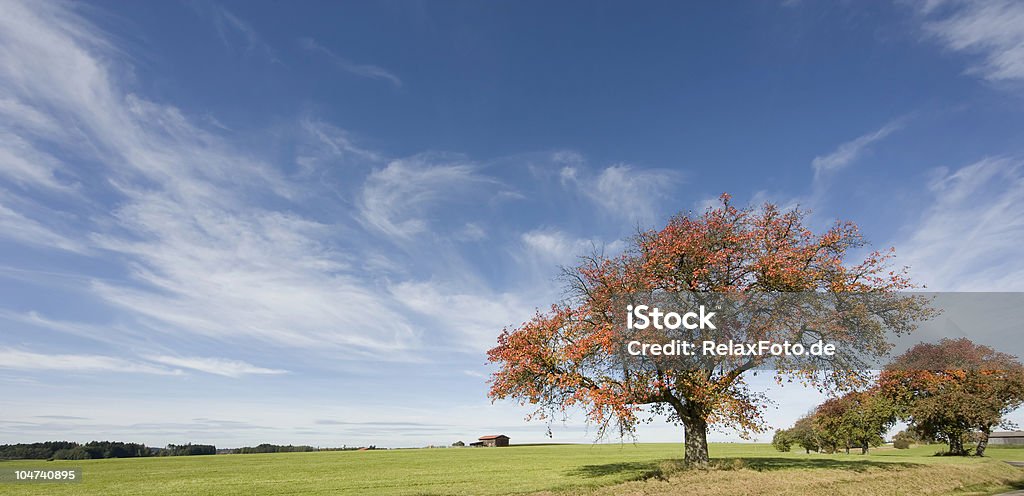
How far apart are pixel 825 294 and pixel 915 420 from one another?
45241 millimetres

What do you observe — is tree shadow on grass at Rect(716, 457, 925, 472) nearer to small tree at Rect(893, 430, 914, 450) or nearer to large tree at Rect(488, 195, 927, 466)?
large tree at Rect(488, 195, 927, 466)

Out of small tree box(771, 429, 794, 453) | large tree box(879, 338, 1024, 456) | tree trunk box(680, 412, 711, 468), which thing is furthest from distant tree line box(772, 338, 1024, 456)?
tree trunk box(680, 412, 711, 468)

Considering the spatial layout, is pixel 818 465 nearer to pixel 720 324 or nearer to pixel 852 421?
pixel 720 324

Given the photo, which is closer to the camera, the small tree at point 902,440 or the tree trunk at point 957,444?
the tree trunk at point 957,444

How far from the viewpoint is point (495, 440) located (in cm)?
13075

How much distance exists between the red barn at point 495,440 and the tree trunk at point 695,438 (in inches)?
4222

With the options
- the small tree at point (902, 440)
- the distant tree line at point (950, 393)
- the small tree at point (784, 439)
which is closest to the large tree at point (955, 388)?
the distant tree line at point (950, 393)

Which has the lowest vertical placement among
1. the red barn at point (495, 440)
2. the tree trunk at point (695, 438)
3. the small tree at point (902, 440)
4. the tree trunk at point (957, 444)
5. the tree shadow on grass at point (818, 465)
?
the red barn at point (495, 440)

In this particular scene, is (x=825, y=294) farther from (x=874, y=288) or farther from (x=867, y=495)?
(x=867, y=495)

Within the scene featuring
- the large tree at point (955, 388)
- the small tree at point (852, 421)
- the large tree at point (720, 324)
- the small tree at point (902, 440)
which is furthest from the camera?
the small tree at point (902, 440)

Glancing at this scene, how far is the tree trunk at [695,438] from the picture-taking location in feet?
93.8

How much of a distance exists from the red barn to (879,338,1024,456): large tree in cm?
8812

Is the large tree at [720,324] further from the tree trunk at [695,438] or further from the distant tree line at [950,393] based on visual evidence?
the distant tree line at [950,393]

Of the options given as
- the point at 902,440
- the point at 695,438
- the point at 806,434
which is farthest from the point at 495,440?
the point at 695,438
